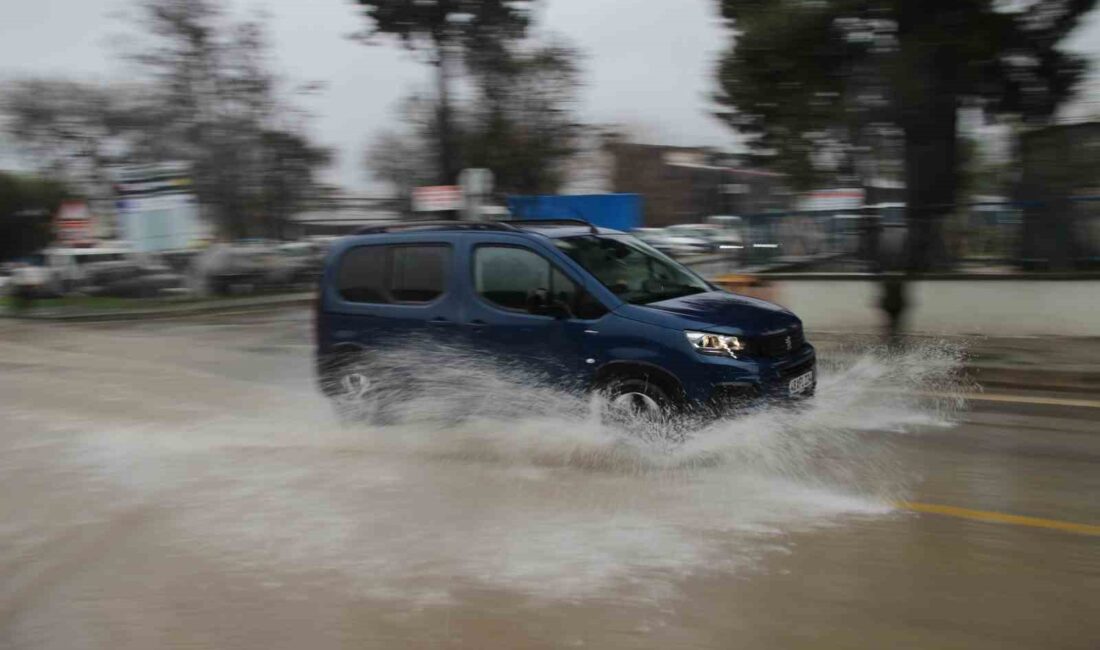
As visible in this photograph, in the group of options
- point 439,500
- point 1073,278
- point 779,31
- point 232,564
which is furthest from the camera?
point 779,31

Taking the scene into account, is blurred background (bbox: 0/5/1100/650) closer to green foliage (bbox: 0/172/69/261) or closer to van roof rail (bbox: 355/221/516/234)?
van roof rail (bbox: 355/221/516/234)

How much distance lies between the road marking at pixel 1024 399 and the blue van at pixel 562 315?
2412 millimetres

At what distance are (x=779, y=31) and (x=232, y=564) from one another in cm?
1089

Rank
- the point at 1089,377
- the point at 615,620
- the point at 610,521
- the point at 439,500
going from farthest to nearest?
the point at 1089,377
the point at 439,500
the point at 610,521
the point at 615,620

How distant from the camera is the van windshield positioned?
6539 mm

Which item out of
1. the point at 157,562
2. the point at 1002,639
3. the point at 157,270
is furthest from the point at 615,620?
the point at 157,270

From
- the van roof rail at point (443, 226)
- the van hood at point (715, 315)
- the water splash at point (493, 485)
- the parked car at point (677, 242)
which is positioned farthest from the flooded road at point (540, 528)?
the parked car at point (677, 242)

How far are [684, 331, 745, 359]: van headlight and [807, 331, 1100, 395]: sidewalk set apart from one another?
14.4 ft

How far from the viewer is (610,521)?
4.91 meters

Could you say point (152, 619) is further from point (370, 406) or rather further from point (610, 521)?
point (370, 406)

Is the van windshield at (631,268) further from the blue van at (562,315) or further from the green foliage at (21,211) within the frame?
the green foliage at (21,211)

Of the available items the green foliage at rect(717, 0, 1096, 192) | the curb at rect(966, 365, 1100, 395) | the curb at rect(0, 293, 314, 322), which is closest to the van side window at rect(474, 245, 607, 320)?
the curb at rect(966, 365, 1100, 395)

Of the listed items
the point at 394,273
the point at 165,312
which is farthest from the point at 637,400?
the point at 165,312

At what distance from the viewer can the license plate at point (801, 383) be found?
6.23 meters
